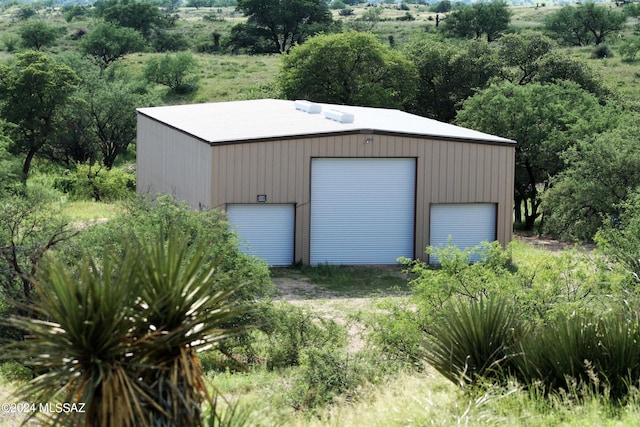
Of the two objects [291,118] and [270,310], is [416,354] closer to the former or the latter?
[270,310]

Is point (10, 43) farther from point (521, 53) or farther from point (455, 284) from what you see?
point (455, 284)

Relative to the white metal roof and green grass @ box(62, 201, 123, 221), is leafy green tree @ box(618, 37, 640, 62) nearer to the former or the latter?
the white metal roof

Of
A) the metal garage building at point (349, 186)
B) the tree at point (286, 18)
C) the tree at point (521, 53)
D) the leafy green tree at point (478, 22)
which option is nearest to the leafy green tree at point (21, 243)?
the metal garage building at point (349, 186)

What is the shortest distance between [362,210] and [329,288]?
391 centimetres

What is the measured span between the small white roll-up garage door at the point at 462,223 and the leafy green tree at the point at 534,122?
24.4 feet

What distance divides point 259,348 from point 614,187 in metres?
16.4

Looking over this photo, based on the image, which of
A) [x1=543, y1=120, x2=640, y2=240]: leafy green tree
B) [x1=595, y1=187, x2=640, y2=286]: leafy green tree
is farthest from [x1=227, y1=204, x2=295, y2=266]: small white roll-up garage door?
[x1=595, y1=187, x2=640, y2=286]: leafy green tree

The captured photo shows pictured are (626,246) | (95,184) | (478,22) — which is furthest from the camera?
(478,22)

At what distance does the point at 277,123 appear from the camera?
31219 mm

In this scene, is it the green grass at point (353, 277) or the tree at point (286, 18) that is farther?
the tree at point (286, 18)

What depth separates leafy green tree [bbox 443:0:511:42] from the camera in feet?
262

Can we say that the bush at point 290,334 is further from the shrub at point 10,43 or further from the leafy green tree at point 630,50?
the shrub at point 10,43

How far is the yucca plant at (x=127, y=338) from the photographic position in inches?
267

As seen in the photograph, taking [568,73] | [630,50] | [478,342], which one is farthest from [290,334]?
[630,50]
